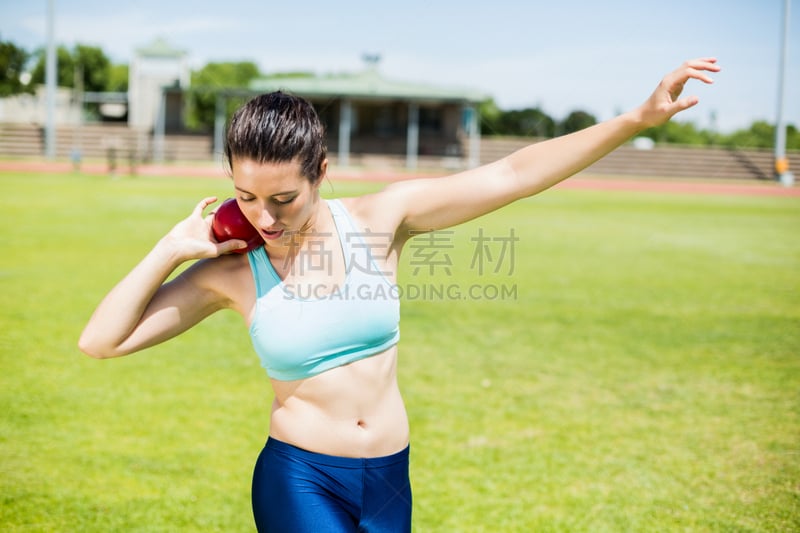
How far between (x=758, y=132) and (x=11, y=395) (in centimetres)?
5730

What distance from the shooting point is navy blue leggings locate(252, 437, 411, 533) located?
2377 mm

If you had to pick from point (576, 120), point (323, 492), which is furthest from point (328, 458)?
point (576, 120)

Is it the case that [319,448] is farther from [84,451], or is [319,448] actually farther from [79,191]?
[79,191]

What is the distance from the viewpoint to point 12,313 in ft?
28.9

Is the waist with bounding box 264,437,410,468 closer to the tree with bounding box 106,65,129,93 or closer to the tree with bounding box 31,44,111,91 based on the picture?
the tree with bounding box 31,44,111,91

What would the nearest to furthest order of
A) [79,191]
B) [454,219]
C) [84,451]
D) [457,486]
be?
1. [454,219]
2. [457,486]
3. [84,451]
4. [79,191]

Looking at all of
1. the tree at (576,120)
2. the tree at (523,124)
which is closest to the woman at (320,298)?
the tree at (576,120)

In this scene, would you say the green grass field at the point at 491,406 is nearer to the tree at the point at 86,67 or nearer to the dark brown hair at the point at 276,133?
the dark brown hair at the point at 276,133

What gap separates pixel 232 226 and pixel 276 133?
35 cm

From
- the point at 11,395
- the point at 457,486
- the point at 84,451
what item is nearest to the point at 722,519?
the point at 457,486

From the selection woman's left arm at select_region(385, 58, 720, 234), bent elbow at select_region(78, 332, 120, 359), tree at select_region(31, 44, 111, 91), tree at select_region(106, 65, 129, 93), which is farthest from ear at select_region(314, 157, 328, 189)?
tree at select_region(106, 65, 129, 93)

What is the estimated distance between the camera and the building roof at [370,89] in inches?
1695

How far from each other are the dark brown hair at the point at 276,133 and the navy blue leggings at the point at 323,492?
0.90 meters

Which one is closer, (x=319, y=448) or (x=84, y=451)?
(x=319, y=448)
